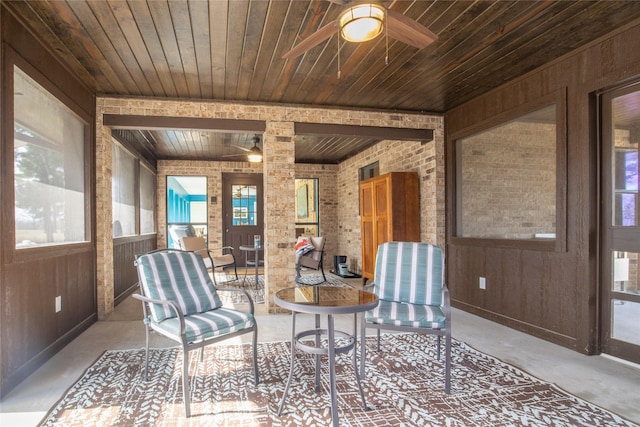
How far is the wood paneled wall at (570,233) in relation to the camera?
3010 millimetres

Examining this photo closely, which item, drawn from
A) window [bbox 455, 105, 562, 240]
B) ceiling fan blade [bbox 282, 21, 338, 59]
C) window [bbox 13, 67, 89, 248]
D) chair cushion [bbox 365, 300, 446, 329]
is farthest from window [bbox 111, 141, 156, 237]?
window [bbox 455, 105, 562, 240]

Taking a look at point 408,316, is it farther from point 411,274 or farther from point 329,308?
point 329,308

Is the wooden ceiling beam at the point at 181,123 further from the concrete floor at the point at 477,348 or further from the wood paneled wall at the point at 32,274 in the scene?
the concrete floor at the point at 477,348

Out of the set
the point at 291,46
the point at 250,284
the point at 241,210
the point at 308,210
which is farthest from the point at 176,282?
the point at 308,210

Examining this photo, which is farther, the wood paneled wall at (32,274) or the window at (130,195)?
the window at (130,195)

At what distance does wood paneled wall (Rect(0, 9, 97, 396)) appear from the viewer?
2445 mm

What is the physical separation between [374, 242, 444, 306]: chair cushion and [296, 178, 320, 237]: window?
19.1ft

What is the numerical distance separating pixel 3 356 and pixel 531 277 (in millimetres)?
4379

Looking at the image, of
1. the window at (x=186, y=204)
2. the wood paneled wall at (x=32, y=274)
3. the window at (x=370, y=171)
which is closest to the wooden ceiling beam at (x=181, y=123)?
the wood paneled wall at (x=32, y=274)

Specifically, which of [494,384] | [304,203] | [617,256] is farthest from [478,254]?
[304,203]

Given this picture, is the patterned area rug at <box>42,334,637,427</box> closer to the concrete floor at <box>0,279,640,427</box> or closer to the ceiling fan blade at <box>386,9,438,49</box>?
the concrete floor at <box>0,279,640,427</box>

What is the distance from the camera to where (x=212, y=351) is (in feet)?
10.5

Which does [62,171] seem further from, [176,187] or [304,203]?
[304,203]

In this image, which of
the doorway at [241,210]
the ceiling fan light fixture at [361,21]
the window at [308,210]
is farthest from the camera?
the window at [308,210]
